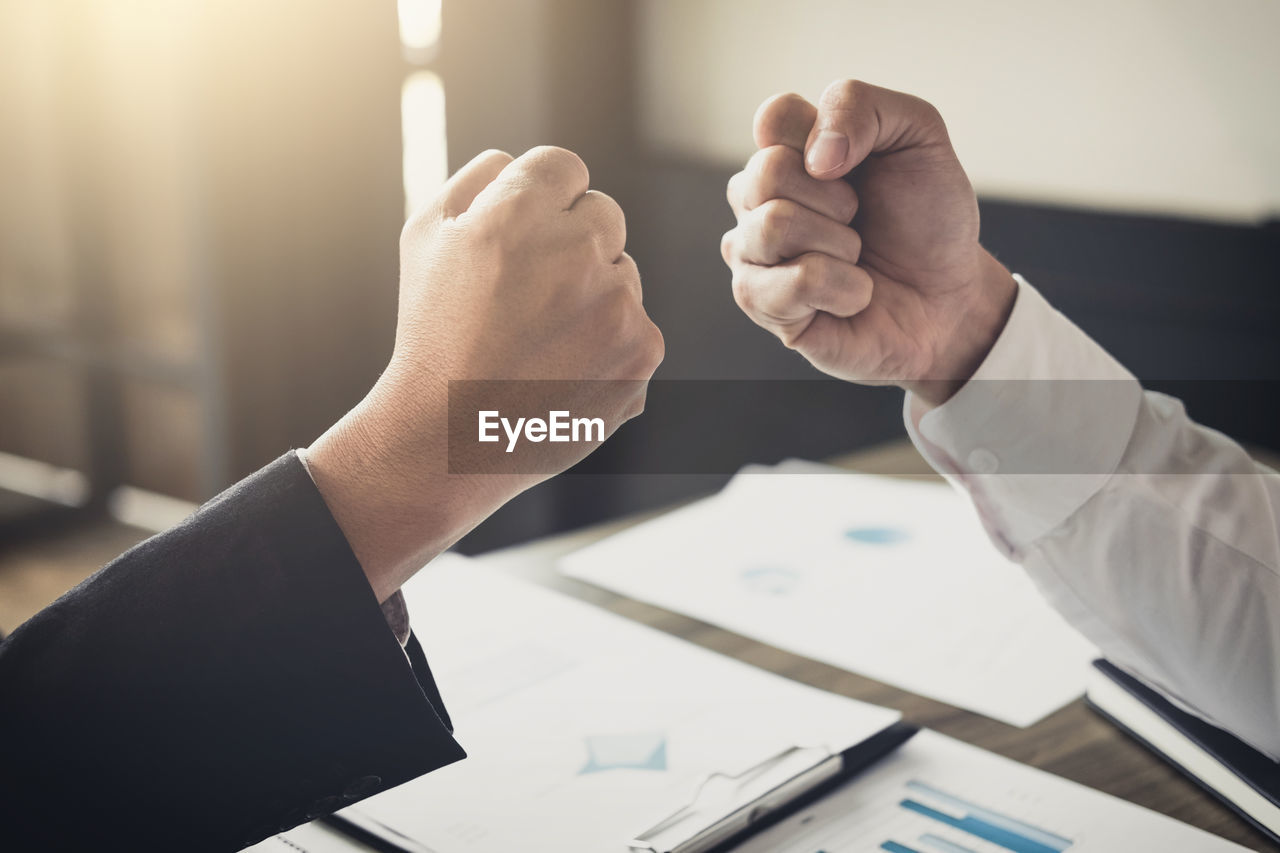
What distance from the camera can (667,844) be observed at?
0.65m

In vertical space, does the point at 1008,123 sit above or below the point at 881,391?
above

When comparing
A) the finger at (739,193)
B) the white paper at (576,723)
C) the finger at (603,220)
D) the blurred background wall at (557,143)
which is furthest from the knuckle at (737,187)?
the blurred background wall at (557,143)

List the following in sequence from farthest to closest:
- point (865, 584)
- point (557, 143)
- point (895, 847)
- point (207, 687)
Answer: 1. point (557, 143)
2. point (865, 584)
3. point (895, 847)
4. point (207, 687)

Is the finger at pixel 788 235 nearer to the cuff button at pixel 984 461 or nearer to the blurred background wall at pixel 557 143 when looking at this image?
the cuff button at pixel 984 461

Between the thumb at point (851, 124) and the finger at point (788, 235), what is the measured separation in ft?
0.11

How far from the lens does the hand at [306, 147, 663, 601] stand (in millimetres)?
575

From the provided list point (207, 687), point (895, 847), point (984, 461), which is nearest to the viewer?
point (207, 687)

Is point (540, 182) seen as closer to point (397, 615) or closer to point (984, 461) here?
point (397, 615)

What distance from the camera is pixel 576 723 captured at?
2.67ft

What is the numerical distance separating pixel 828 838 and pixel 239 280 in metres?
2.28

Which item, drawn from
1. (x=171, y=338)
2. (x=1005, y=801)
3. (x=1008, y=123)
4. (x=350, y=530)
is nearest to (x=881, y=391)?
(x=1008, y=123)

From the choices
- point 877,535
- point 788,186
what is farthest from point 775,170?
point 877,535

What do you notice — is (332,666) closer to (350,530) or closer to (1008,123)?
(350,530)

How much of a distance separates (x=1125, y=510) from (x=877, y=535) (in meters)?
0.44
